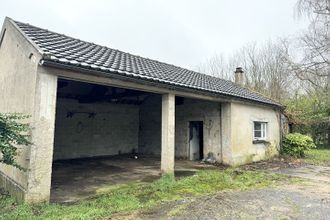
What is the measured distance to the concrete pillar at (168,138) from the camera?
338 inches

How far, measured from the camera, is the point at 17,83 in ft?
23.1

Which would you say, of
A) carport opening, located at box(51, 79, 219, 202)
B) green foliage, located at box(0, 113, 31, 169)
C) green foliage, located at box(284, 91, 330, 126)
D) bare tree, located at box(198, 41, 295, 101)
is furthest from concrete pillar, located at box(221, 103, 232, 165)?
bare tree, located at box(198, 41, 295, 101)

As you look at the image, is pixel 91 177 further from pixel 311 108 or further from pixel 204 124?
pixel 311 108

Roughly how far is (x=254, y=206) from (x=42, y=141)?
469 centimetres

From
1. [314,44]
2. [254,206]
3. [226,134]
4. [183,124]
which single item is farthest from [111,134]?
[314,44]

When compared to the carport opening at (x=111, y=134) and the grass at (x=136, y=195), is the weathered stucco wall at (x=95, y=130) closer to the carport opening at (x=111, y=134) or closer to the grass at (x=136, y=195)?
the carport opening at (x=111, y=134)

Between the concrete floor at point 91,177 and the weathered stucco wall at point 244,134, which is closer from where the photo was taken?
the concrete floor at point 91,177

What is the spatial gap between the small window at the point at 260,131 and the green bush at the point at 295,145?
6.27 ft

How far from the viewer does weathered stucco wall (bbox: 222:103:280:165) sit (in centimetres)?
1155

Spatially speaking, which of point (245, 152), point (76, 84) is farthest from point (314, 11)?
point (76, 84)

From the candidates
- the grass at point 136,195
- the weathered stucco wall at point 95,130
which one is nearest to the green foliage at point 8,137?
the grass at point 136,195

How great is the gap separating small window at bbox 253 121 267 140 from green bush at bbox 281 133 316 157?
6.27 ft

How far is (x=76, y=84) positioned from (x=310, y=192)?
11.1 metres

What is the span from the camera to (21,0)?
47.9 ft
